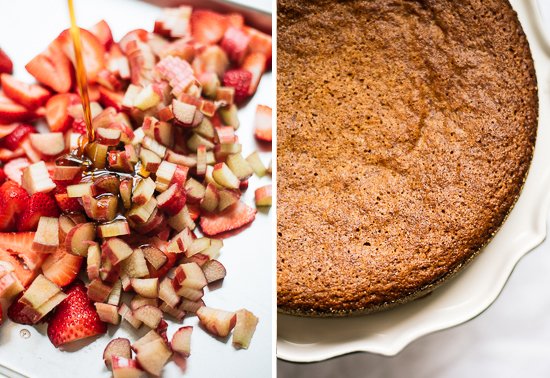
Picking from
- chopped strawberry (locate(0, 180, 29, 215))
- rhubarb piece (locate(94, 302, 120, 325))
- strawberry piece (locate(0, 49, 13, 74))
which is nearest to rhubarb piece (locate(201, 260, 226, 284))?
rhubarb piece (locate(94, 302, 120, 325))

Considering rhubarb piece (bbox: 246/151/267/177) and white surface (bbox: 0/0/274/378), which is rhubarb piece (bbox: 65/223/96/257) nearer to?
white surface (bbox: 0/0/274/378)

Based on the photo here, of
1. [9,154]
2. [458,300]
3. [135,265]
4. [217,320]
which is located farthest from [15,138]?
[458,300]

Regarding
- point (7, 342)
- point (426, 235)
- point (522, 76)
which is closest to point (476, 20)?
point (522, 76)

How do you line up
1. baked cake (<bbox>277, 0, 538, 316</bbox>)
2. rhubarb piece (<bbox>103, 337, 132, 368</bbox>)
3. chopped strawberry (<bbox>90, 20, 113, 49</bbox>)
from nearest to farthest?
rhubarb piece (<bbox>103, 337, 132, 368</bbox>) → chopped strawberry (<bbox>90, 20, 113, 49</bbox>) → baked cake (<bbox>277, 0, 538, 316</bbox>)

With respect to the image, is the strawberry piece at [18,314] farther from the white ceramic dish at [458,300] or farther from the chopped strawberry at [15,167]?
the white ceramic dish at [458,300]

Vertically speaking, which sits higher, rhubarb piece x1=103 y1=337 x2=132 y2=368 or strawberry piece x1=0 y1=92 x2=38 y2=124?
strawberry piece x1=0 y1=92 x2=38 y2=124

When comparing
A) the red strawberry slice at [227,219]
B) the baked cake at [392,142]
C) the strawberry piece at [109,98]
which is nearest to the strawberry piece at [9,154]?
the strawberry piece at [109,98]
